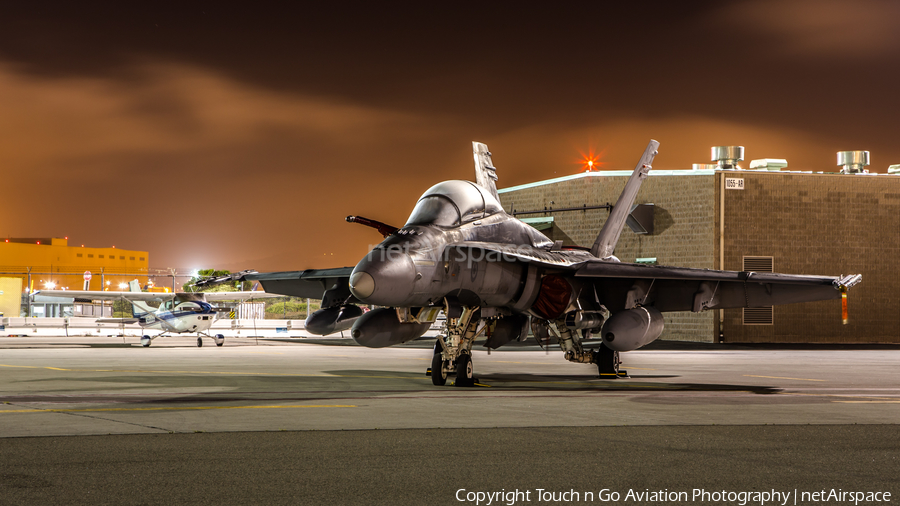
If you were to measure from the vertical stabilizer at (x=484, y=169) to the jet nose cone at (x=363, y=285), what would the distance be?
746 centimetres

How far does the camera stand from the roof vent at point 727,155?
4109 centimetres

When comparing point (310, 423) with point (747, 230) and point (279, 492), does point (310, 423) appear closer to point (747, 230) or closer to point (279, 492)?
point (279, 492)

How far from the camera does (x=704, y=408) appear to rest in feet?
36.1

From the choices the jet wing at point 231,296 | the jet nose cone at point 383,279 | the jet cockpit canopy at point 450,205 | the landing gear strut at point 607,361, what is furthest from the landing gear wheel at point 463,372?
the jet wing at point 231,296

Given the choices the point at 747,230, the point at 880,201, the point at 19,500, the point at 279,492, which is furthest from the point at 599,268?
the point at 880,201

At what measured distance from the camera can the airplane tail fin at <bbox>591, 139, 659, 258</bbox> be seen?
1998cm

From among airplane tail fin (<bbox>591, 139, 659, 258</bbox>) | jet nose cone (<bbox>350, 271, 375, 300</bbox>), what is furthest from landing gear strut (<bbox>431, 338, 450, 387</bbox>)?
airplane tail fin (<bbox>591, 139, 659, 258</bbox>)

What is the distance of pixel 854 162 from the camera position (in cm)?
4219

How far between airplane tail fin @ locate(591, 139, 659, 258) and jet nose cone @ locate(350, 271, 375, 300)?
360 inches

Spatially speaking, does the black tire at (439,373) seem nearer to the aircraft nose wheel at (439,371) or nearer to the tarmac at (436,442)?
the aircraft nose wheel at (439,371)

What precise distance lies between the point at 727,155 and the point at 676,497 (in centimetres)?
3868

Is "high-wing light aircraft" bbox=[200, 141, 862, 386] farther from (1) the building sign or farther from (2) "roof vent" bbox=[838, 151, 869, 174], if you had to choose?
(2) "roof vent" bbox=[838, 151, 869, 174]

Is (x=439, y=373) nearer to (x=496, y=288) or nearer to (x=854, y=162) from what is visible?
(x=496, y=288)

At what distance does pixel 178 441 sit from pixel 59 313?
3083 inches
